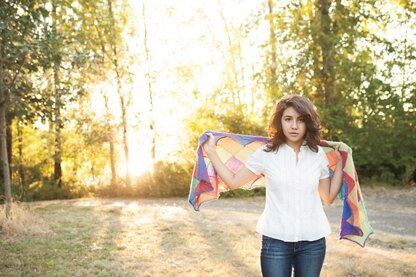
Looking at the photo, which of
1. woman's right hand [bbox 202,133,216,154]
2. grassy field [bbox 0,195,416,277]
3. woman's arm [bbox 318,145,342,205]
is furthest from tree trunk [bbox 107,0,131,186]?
woman's arm [bbox 318,145,342,205]

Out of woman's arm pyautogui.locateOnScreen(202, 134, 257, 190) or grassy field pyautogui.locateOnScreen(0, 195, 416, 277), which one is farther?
grassy field pyautogui.locateOnScreen(0, 195, 416, 277)

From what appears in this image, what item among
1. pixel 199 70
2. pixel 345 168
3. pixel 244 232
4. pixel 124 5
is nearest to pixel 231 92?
pixel 199 70

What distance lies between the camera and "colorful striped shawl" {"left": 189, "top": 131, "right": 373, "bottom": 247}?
3.18 m

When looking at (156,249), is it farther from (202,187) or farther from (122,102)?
(122,102)

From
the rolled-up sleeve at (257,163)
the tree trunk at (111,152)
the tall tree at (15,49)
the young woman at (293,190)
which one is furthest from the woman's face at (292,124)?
the tree trunk at (111,152)

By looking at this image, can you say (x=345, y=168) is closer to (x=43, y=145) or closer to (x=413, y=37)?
(x=413, y=37)

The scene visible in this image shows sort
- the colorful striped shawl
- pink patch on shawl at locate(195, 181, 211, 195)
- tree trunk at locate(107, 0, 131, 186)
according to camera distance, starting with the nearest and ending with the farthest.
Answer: the colorful striped shawl
pink patch on shawl at locate(195, 181, 211, 195)
tree trunk at locate(107, 0, 131, 186)

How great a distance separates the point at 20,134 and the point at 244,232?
14909 mm

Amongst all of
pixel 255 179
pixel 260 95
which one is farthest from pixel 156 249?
pixel 260 95

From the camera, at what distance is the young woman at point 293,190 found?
2.73 meters

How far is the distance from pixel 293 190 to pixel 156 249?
180 inches

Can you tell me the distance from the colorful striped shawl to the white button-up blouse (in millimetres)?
348

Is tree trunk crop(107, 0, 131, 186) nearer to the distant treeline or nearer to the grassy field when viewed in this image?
the distant treeline

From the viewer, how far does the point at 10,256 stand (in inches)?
Answer: 245
